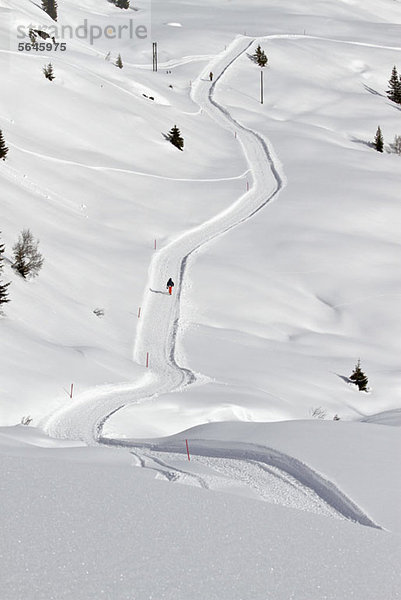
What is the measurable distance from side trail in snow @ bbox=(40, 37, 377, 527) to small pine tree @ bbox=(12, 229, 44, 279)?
15.2 ft

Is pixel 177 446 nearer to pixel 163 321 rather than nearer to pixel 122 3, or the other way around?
pixel 163 321

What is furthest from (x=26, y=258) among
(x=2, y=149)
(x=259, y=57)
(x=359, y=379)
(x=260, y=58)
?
(x=259, y=57)

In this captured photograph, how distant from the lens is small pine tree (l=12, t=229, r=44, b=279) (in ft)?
85.9

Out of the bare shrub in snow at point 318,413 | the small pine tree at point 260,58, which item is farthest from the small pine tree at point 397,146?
the bare shrub in snow at point 318,413

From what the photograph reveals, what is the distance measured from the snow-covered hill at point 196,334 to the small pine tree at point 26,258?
44cm

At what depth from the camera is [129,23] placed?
115438mm

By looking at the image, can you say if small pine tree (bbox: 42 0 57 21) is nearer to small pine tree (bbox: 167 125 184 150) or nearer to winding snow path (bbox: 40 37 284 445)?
winding snow path (bbox: 40 37 284 445)

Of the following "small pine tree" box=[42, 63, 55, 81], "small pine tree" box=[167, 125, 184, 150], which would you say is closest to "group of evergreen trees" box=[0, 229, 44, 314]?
"small pine tree" box=[167, 125, 184, 150]

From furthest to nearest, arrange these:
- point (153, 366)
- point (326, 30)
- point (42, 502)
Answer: point (326, 30)
point (153, 366)
point (42, 502)

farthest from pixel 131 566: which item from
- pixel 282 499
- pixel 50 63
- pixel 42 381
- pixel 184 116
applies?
pixel 184 116

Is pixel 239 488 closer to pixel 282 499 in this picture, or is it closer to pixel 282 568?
pixel 282 499

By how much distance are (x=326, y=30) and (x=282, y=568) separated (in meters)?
117

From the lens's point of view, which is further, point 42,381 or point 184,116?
point 184,116

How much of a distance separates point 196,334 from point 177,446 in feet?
46.0
